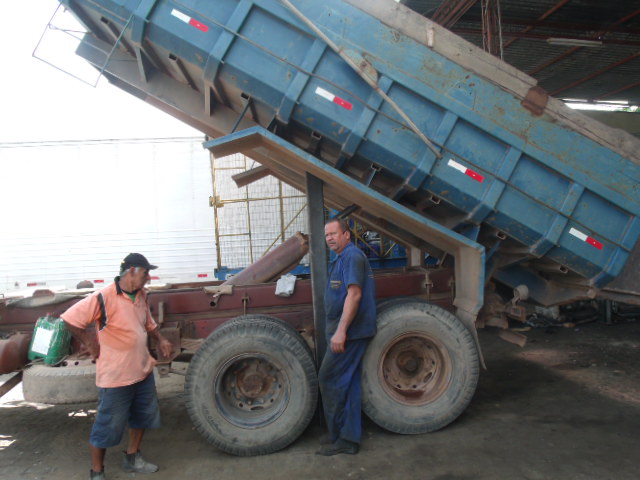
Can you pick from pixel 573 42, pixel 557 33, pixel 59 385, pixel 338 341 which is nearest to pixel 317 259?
pixel 338 341

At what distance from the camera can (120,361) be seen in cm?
315

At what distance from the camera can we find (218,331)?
3629 millimetres

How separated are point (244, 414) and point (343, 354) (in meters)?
0.99

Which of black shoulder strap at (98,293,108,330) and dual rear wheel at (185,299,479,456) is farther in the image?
dual rear wheel at (185,299,479,456)

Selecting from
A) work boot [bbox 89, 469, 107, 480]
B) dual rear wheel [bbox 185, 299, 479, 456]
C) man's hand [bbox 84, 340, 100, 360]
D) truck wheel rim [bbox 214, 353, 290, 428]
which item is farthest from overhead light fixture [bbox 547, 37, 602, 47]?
work boot [bbox 89, 469, 107, 480]

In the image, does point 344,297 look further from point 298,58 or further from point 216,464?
point 298,58

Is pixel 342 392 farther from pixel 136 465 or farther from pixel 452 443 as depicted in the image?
pixel 136 465

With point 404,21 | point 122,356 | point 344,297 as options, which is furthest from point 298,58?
point 122,356

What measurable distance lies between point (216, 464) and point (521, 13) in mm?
7766

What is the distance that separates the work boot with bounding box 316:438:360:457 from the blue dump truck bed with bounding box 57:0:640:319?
165 cm

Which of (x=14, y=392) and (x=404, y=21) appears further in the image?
(x=14, y=392)

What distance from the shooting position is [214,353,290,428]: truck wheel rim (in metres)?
3.65

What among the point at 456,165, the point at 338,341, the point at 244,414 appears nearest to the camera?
the point at 338,341

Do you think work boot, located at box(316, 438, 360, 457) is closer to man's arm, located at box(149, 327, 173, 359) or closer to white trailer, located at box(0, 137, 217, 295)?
man's arm, located at box(149, 327, 173, 359)
